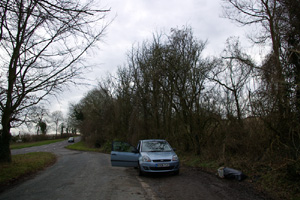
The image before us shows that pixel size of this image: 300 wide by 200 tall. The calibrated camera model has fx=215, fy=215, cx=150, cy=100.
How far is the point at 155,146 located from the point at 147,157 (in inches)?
51.6

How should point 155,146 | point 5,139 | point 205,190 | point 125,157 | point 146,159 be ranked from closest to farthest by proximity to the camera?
point 205,190 → point 146,159 → point 125,157 → point 155,146 → point 5,139

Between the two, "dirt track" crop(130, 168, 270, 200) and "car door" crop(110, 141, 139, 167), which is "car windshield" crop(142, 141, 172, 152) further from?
"dirt track" crop(130, 168, 270, 200)

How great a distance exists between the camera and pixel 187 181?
292 inches

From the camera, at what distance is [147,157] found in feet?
28.5

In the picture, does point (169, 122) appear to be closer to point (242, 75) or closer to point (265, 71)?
point (242, 75)

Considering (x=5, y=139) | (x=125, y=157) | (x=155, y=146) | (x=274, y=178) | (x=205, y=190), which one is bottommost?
(x=205, y=190)

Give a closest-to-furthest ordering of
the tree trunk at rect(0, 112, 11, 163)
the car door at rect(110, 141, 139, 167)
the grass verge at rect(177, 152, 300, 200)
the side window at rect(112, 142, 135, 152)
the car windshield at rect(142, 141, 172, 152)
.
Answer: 1. the grass verge at rect(177, 152, 300, 200)
2. the car door at rect(110, 141, 139, 167)
3. the car windshield at rect(142, 141, 172, 152)
4. the side window at rect(112, 142, 135, 152)
5. the tree trunk at rect(0, 112, 11, 163)

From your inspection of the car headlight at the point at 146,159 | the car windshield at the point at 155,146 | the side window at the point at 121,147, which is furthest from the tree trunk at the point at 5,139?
the car headlight at the point at 146,159

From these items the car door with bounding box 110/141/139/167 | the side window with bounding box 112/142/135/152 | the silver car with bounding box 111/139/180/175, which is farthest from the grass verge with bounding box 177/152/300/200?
the side window with bounding box 112/142/135/152

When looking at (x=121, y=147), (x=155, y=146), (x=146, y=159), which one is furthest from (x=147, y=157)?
(x=121, y=147)

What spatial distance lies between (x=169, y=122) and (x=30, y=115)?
1046cm

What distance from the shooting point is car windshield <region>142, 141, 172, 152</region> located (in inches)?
380

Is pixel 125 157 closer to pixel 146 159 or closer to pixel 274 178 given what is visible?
pixel 146 159

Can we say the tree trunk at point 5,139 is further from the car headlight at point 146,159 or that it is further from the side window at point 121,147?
the car headlight at point 146,159
